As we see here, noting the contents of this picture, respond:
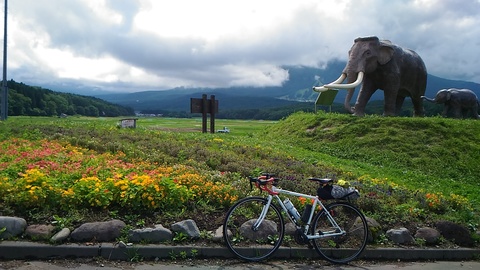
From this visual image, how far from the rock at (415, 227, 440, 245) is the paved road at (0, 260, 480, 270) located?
461mm

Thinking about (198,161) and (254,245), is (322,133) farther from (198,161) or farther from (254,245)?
(254,245)

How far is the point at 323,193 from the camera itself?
670 centimetres

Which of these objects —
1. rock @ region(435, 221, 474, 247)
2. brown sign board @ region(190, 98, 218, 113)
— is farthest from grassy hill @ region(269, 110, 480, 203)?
rock @ region(435, 221, 474, 247)

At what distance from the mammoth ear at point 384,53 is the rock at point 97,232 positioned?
18515 mm

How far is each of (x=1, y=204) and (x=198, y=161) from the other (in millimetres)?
5600

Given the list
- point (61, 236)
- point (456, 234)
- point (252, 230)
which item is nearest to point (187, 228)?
point (252, 230)

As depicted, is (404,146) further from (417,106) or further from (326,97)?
(417,106)

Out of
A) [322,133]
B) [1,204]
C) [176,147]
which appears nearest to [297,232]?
[1,204]

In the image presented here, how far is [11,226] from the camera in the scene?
6.30 metres

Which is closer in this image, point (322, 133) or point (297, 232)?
point (297, 232)

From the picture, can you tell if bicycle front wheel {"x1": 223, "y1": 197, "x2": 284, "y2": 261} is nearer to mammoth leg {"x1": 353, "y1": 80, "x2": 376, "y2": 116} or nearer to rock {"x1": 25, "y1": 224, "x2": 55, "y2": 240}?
rock {"x1": 25, "y1": 224, "x2": 55, "y2": 240}

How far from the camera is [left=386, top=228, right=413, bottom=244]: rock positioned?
24.0 feet

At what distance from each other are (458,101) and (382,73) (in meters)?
7.37

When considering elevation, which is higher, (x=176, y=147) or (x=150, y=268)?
(x=176, y=147)
